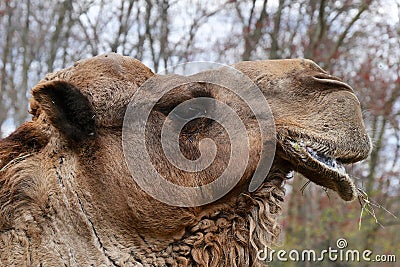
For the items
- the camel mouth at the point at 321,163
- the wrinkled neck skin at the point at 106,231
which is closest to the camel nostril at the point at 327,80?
the camel mouth at the point at 321,163

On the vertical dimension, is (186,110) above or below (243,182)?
above

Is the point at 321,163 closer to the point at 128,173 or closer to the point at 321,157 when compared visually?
the point at 321,157

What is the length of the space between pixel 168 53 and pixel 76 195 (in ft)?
35.4

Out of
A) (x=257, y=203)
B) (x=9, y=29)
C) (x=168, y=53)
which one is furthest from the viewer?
(x=9, y=29)

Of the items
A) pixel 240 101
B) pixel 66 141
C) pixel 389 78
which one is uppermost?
pixel 240 101

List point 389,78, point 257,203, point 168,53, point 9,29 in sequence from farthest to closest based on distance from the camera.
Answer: point 9,29 < point 168,53 < point 389,78 < point 257,203

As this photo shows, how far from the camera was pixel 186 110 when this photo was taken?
3479 millimetres

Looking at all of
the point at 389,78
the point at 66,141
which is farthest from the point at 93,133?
the point at 389,78

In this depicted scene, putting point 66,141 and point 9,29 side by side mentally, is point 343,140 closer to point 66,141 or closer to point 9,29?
point 66,141

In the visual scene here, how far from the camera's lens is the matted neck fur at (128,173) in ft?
10.4

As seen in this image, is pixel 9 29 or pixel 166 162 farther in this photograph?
pixel 9 29

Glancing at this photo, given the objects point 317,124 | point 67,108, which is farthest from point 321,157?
point 67,108

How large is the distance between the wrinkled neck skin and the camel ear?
0.12 metres

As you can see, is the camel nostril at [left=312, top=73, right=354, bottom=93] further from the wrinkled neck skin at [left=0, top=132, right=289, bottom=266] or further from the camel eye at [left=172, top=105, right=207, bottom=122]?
the camel eye at [left=172, top=105, right=207, bottom=122]
